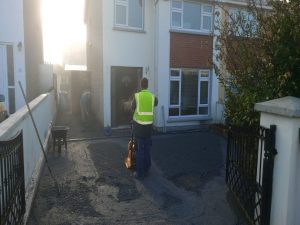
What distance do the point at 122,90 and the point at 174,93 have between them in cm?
213

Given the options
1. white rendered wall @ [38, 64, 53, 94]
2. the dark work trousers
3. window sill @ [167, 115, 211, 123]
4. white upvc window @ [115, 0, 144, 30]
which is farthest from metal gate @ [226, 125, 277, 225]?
white rendered wall @ [38, 64, 53, 94]

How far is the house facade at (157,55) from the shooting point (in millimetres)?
11359

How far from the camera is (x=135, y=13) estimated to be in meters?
11.7

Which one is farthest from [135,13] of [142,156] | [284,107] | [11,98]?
[284,107]

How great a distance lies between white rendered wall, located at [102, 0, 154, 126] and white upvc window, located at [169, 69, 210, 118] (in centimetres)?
98

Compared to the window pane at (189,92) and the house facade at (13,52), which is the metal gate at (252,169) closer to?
the window pane at (189,92)

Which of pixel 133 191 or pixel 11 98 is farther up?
pixel 11 98

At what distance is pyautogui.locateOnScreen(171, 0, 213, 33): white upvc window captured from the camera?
11664mm

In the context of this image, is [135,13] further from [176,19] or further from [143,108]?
[143,108]

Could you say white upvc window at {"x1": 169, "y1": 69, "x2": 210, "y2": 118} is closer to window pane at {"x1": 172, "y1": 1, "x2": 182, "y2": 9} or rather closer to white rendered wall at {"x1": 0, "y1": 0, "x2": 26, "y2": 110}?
window pane at {"x1": 172, "y1": 1, "x2": 182, "y2": 9}

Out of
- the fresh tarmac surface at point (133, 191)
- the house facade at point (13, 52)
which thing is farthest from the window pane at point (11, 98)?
the fresh tarmac surface at point (133, 191)

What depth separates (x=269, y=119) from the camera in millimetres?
3467

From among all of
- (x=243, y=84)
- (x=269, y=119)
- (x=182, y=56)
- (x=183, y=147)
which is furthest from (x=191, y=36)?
(x=269, y=119)

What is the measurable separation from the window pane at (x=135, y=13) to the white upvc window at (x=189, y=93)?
2.34 meters
